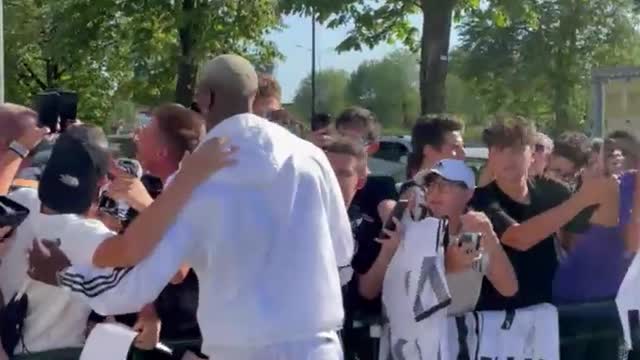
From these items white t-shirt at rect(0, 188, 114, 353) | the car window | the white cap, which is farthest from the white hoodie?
the car window

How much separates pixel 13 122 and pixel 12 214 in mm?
810

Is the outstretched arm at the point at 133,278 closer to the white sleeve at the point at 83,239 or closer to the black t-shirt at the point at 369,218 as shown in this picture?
the white sleeve at the point at 83,239

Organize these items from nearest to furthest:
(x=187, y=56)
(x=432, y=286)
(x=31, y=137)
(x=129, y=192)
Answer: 1. (x=129, y=192)
2. (x=432, y=286)
3. (x=31, y=137)
4. (x=187, y=56)

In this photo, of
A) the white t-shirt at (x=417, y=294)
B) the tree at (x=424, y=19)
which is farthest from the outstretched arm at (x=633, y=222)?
the tree at (x=424, y=19)

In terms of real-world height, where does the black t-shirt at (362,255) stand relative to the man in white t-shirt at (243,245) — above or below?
below

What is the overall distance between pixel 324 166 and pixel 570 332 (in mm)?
1986

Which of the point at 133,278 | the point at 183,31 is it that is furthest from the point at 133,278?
the point at 183,31

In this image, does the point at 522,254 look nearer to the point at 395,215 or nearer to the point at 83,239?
the point at 395,215

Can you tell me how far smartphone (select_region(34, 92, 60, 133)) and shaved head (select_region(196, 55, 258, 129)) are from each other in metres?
1.92

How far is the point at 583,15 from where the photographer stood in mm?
36406

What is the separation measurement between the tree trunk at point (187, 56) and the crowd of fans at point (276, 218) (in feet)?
45.0

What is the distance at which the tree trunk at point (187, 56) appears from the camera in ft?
63.0

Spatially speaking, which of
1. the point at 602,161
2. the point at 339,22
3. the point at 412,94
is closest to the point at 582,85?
the point at 412,94

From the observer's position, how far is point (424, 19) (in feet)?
58.3
